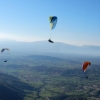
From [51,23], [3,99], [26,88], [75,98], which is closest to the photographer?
[51,23]

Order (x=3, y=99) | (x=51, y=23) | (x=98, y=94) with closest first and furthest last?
(x=51, y=23) < (x=3, y=99) < (x=98, y=94)

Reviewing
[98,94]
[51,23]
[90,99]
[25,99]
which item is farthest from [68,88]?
[51,23]

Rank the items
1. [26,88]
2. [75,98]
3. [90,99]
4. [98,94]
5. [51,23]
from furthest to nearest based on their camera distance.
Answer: [26,88] → [98,94] → [90,99] → [75,98] → [51,23]

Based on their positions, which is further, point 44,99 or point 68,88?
point 68,88

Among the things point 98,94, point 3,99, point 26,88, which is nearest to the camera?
point 3,99

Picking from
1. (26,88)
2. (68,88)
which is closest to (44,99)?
(26,88)

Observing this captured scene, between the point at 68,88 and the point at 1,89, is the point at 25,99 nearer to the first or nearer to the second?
the point at 1,89

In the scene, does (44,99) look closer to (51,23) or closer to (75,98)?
(75,98)

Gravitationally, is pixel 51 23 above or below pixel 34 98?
above

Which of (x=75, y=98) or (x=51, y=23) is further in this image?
(x=75, y=98)
